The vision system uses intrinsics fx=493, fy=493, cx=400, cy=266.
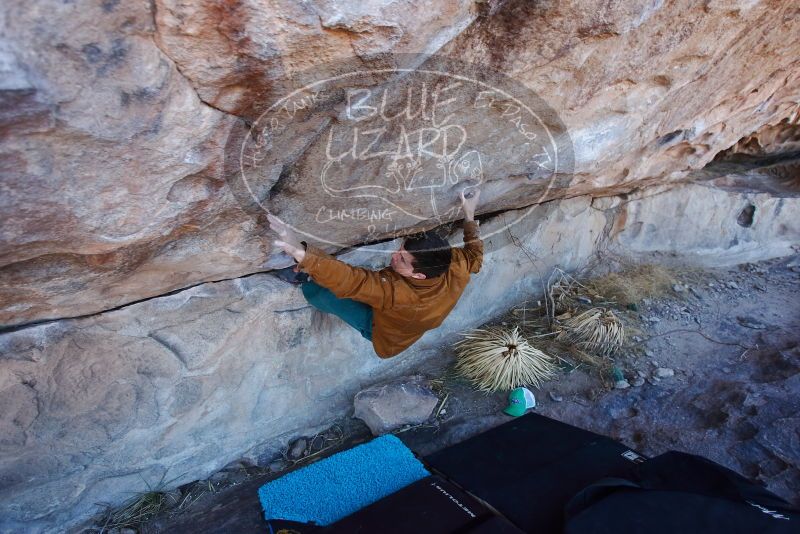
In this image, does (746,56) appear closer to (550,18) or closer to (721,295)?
(550,18)

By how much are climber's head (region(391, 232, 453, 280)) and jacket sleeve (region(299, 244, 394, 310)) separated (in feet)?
0.42

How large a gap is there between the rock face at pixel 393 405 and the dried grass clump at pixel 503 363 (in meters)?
0.35

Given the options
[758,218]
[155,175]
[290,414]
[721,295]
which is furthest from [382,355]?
[758,218]

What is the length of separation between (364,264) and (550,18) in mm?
1441

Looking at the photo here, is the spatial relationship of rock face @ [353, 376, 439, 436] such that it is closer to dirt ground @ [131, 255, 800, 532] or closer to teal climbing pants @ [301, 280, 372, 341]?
dirt ground @ [131, 255, 800, 532]

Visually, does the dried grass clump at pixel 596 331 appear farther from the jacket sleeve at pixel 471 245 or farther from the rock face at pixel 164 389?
the jacket sleeve at pixel 471 245

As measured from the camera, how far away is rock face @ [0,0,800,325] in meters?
1.10

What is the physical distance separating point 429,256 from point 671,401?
1892 mm

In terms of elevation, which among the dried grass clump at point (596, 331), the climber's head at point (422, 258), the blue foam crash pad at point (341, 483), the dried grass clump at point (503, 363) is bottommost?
the blue foam crash pad at point (341, 483)

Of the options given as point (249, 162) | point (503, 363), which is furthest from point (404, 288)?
point (503, 363)

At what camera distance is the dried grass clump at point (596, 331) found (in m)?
3.49

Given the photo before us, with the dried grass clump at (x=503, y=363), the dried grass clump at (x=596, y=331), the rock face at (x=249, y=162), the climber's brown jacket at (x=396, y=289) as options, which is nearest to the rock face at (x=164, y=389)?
the rock face at (x=249, y=162)

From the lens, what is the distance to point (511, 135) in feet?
6.75

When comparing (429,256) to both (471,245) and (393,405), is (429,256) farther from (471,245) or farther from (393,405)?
(393,405)
